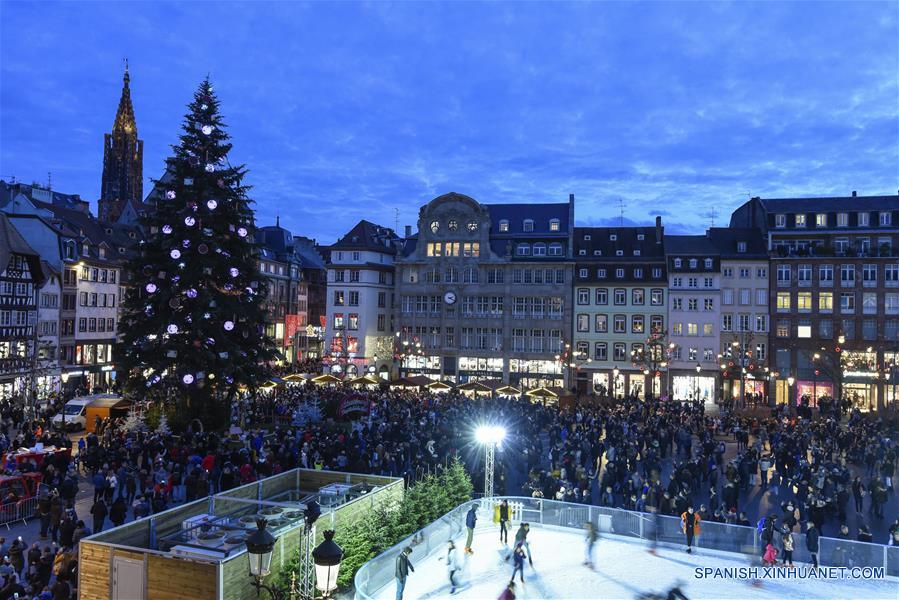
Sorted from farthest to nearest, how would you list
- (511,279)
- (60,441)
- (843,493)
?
(511,279) < (60,441) < (843,493)

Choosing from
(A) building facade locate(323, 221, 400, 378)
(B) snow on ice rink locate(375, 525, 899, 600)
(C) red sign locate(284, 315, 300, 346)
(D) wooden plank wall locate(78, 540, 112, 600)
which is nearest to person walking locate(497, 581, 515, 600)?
(B) snow on ice rink locate(375, 525, 899, 600)

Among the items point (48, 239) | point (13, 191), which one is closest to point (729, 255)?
point (48, 239)

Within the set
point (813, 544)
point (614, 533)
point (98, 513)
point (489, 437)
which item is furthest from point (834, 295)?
point (98, 513)

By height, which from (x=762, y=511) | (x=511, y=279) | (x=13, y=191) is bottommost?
(x=762, y=511)

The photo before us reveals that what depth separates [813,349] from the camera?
49.8m

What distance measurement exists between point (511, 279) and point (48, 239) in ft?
113

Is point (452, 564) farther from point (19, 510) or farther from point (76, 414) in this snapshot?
point (76, 414)

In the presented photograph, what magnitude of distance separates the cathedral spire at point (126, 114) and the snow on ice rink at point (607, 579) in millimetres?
108911

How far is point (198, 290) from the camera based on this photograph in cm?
2786

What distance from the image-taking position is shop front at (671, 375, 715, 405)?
170 feet

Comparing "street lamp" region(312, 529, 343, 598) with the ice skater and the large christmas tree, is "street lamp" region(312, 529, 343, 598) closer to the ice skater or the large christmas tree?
the ice skater

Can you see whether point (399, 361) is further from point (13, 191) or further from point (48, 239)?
point (13, 191)

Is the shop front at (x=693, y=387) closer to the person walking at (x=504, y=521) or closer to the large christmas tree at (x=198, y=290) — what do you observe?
the large christmas tree at (x=198, y=290)

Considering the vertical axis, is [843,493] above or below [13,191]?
below
